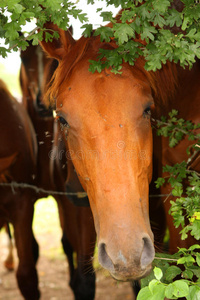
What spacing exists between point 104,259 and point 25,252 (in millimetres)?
2622

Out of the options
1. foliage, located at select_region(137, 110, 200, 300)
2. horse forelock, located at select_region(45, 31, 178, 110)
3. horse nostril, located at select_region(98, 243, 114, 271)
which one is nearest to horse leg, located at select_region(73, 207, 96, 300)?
foliage, located at select_region(137, 110, 200, 300)

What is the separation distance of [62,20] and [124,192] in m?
0.99

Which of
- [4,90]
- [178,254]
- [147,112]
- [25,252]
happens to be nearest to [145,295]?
[178,254]

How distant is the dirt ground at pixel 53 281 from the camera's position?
18.3 feet

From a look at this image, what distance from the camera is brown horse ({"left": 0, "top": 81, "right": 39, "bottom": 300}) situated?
4352 mm

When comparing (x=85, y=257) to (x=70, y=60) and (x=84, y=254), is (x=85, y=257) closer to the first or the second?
(x=84, y=254)

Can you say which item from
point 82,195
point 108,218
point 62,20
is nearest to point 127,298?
point 82,195

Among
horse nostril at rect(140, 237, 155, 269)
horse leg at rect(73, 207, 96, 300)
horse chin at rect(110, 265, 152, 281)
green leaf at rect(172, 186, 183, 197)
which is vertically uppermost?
green leaf at rect(172, 186, 183, 197)

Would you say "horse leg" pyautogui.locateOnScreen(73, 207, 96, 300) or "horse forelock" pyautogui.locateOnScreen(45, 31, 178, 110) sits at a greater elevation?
"horse forelock" pyautogui.locateOnScreen(45, 31, 178, 110)

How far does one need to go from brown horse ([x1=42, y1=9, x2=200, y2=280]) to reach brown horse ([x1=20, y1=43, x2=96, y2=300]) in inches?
39.2

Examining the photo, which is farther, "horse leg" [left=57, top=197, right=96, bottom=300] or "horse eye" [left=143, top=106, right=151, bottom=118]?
"horse leg" [left=57, top=197, right=96, bottom=300]

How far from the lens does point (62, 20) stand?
7.13 feet

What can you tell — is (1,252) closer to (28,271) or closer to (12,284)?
(12,284)

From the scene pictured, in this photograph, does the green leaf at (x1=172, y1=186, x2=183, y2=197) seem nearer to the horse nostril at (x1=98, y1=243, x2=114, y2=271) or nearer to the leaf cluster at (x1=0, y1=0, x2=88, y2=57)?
the horse nostril at (x1=98, y1=243, x2=114, y2=271)
